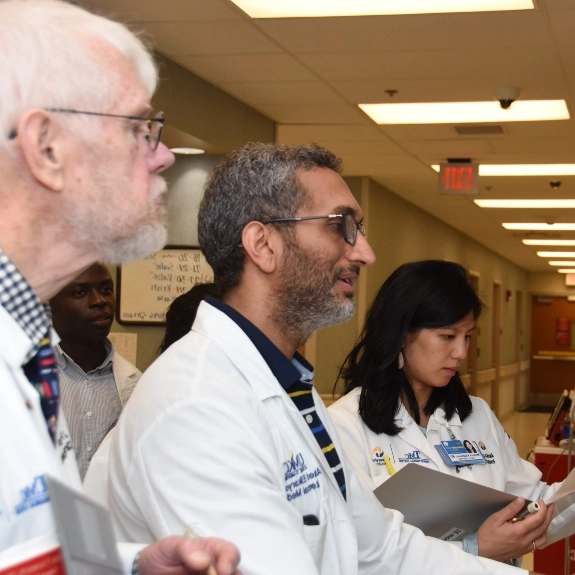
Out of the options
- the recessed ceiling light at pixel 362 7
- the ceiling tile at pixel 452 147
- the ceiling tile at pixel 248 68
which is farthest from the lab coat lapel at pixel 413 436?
the ceiling tile at pixel 452 147

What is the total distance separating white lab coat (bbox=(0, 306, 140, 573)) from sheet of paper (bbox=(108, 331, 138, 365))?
5.15m

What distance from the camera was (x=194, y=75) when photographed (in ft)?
18.6

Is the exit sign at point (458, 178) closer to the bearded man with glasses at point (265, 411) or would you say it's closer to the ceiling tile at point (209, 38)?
the ceiling tile at point (209, 38)

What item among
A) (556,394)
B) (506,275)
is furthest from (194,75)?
(556,394)

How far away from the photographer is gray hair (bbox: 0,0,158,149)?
1.27 metres

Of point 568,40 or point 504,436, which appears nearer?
point 504,436

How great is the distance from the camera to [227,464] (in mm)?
1481

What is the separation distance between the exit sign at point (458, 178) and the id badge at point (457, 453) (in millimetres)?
5433

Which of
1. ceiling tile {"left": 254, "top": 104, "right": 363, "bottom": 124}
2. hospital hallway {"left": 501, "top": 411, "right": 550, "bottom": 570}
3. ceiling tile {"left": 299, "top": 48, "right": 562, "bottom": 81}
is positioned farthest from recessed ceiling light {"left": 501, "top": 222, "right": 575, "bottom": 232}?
ceiling tile {"left": 299, "top": 48, "right": 562, "bottom": 81}

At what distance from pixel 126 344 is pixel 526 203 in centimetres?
624

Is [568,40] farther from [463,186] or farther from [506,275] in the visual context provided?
[506,275]

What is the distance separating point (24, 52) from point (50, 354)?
1.41 ft

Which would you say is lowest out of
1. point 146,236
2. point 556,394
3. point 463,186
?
point 556,394

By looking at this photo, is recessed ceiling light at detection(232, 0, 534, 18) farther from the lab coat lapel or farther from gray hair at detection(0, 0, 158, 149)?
gray hair at detection(0, 0, 158, 149)
